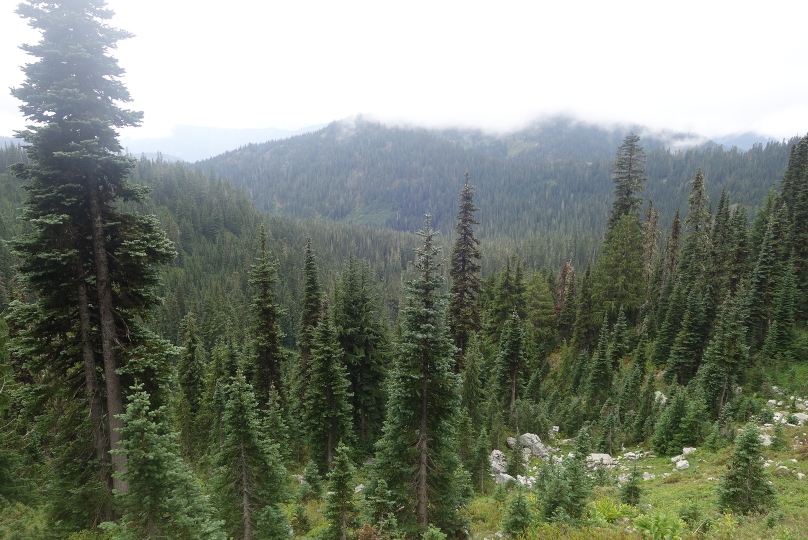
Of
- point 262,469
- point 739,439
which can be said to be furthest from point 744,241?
point 262,469

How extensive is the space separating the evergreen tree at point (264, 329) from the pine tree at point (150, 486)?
1644 centimetres

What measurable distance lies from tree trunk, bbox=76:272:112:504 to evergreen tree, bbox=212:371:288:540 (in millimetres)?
3179

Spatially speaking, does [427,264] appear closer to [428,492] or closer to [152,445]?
[428,492]

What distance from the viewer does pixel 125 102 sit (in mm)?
11453

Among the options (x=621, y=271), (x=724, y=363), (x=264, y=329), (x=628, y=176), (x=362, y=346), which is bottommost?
(x=724, y=363)

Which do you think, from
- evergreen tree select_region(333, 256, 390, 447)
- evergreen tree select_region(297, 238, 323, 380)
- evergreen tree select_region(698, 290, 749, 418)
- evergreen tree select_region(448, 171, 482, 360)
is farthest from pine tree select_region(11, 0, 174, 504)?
evergreen tree select_region(698, 290, 749, 418)

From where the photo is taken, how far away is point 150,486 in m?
7.93

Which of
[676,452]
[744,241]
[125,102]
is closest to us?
[125,102]

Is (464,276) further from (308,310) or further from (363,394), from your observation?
(308,310)

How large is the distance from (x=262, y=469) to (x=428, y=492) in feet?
18.8

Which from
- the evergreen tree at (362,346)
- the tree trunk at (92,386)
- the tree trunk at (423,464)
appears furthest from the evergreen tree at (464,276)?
the tree trunk at (92,386)

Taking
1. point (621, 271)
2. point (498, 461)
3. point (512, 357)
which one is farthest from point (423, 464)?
point (621, 271)

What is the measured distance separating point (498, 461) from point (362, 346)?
37.9ft

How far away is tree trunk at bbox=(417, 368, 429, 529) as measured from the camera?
13.3m
